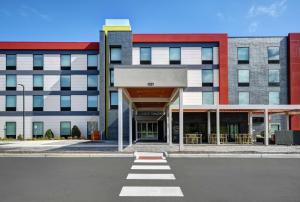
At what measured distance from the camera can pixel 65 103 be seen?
36625 mm

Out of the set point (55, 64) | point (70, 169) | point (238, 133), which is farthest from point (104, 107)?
point (70, 169)

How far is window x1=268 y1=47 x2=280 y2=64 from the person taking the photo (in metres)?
36.1

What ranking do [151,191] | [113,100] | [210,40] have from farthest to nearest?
[210,40], [113,100], [151,191]

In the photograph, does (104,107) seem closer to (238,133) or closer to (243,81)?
(238,133)

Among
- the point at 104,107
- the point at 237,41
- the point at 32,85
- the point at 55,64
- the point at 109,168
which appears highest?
the point at 237,41

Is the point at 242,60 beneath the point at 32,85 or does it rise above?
above

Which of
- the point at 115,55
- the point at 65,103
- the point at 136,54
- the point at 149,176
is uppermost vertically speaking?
the point at 136,54

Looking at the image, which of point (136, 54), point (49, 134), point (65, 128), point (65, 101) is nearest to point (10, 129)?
point (49, 134)

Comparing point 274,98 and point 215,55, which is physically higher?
point 215,55

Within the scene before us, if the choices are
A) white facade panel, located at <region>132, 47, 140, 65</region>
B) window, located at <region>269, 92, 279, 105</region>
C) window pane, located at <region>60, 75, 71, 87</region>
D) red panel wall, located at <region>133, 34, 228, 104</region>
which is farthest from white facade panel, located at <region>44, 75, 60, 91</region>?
window, located at <region>269, 92, 279, 105</region>

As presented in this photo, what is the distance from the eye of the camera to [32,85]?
3672 cm

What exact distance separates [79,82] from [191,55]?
1513cm

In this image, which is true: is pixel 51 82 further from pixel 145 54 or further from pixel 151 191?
pixel 151 191

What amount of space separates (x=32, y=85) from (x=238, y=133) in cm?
2662
